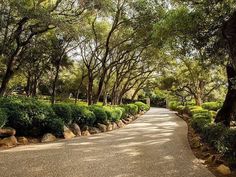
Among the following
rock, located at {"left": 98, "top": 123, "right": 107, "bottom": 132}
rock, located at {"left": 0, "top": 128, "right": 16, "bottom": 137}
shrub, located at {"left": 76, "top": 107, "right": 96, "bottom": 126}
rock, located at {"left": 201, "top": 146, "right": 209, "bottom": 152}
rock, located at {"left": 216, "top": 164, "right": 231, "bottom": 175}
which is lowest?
rock, located at {"left": 216, "top": 164, "right": 231, "bottom": 175}

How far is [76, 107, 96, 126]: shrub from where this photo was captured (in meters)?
14.0

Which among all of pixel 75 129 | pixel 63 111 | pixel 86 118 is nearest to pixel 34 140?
pixel 63 111

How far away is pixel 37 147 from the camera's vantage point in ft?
31.0

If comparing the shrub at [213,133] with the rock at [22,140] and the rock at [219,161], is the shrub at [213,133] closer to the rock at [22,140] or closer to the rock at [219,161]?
the rock at [219,161]

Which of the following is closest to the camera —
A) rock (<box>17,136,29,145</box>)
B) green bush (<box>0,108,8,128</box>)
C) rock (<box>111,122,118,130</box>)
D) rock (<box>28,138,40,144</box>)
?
green bush (<box>0,108,8,128</box>)

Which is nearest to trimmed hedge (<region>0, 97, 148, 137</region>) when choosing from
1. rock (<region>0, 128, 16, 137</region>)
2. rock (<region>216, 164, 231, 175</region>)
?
rock (<region>0, 128, 16, 137</region>)

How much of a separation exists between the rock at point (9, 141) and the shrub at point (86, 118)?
4.50 metres

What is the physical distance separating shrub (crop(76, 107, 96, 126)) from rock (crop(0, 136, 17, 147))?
4499 millimetres

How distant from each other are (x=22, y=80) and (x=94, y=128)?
22253mm

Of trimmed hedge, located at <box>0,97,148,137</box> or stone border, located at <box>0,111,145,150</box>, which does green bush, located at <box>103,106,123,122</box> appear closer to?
stone border, located at <box>0,111,145,150</box>

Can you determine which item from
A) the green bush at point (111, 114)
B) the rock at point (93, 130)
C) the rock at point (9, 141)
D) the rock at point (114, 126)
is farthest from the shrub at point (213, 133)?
the rock at point (114, 126)

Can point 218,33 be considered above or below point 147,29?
below

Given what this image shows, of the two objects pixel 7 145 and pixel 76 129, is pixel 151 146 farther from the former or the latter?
pixel 7 145

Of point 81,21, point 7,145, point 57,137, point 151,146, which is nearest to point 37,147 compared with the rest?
point 7,145
